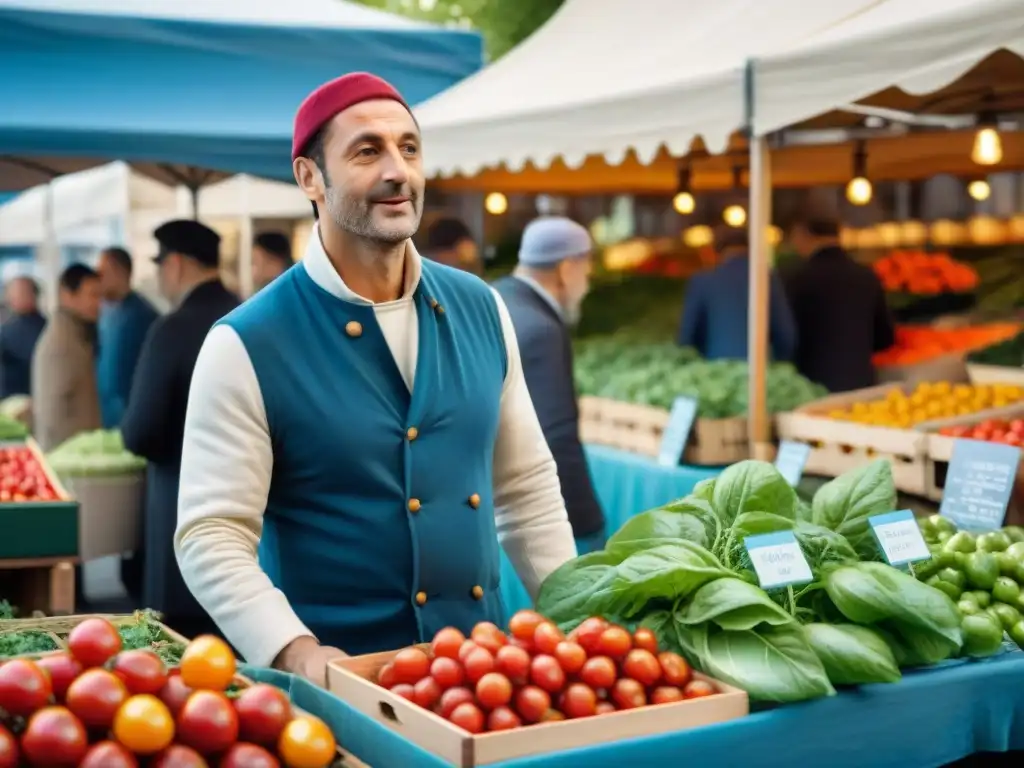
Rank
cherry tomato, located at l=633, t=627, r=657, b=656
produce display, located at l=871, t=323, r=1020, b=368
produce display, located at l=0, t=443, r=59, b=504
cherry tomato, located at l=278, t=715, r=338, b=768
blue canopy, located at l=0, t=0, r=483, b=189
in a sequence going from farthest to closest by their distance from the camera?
produce display, located at l=871, t=323, r=1020, b=368, blue canopy, located at l=0, t=0, r=483, b=189, produce display, located at l=0, t=443, r=59, b=504, cherry tomato, located at l=633, t=627, r=657, b=656, cherry tomato, located at l=278, t=715, r=338, b=768

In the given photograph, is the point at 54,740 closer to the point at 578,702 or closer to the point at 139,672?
the point at 139,672

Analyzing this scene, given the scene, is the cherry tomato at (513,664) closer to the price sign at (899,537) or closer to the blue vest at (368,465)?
the blue vest at (368,465)

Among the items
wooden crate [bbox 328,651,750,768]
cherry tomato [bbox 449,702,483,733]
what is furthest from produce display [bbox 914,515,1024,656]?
cherry tomato [bbox 449,702,483,733]

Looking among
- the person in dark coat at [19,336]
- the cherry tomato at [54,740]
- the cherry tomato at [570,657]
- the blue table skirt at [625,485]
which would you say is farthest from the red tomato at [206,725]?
the person in dark coat at [19,336]

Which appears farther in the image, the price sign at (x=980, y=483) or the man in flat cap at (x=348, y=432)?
the price sign at (x=980, y=483)

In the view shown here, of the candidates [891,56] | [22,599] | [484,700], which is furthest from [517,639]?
[22,599]

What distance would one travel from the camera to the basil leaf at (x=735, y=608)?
2439 mm

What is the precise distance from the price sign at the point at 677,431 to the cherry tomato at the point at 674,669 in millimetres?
3672

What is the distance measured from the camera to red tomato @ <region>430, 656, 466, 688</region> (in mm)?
2217

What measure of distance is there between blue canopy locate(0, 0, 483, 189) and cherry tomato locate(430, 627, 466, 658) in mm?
5205

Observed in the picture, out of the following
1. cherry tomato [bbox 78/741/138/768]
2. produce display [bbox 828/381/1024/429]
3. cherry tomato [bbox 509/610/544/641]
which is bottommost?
cherry tomato [bbox 78/741/138/768]

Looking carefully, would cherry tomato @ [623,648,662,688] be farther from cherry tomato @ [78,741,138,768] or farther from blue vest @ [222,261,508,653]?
cherry tomato @ [78,741,138,768]

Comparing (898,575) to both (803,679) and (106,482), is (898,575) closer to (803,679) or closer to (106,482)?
(803,679)

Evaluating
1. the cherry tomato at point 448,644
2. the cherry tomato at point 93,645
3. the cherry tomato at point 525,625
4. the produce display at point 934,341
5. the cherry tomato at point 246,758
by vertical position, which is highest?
the produce display at point 934,341
